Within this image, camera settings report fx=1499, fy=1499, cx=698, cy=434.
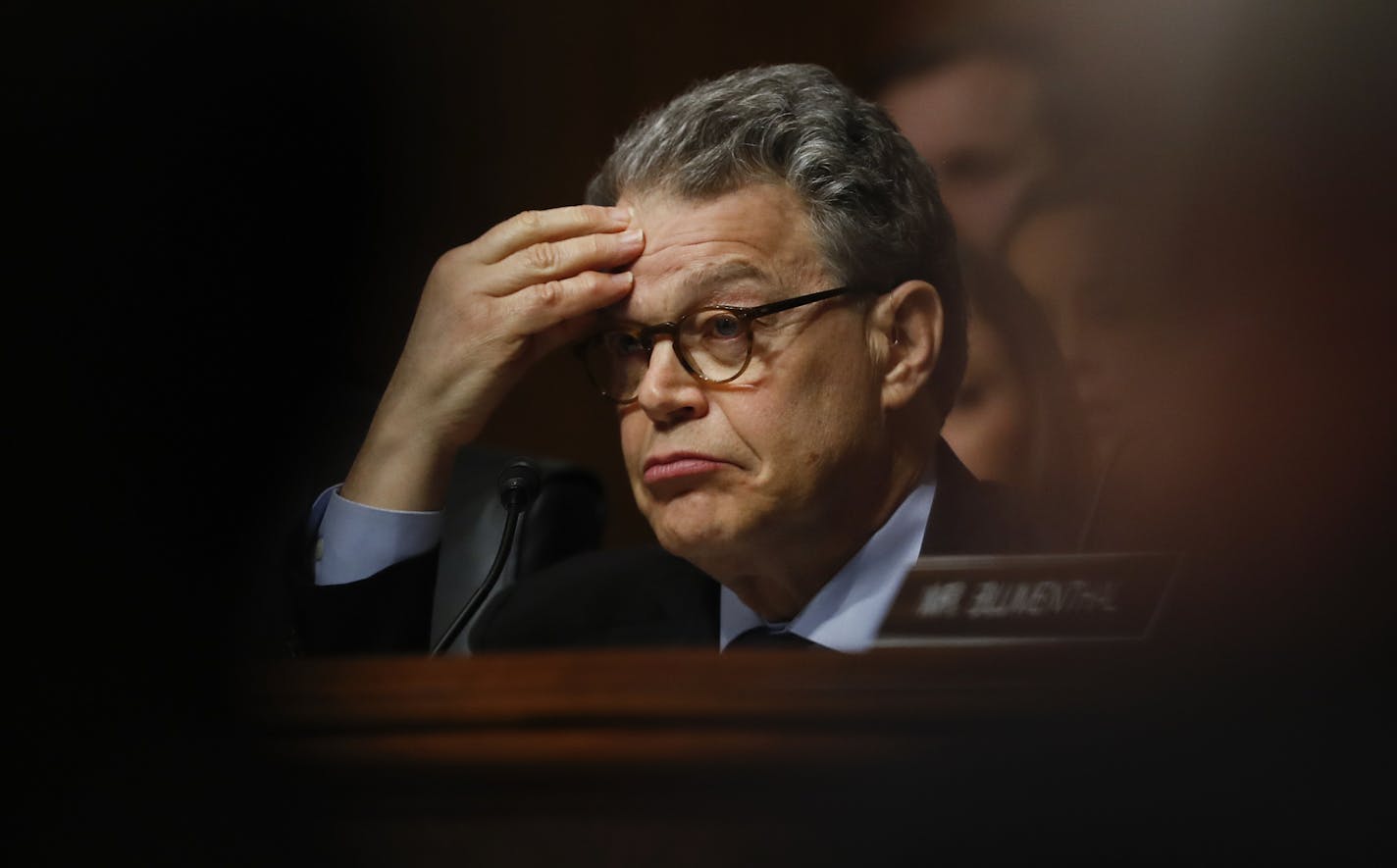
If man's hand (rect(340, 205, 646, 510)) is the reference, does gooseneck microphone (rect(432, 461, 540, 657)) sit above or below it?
below

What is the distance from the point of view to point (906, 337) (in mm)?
1947

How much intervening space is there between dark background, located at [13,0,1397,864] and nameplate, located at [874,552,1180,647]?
0.08 m

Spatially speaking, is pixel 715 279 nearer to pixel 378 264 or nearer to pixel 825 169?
pixel 825 169

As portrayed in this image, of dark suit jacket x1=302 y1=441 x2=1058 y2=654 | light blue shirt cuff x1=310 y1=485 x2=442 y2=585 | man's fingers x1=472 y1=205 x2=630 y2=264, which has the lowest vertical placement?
dark suit jacket x1=302 y1=441 x2=1058 y2=654

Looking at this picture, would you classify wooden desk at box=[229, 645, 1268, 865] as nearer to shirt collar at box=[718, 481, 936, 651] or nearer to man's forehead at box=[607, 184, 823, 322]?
shirt collar at box=[718, 481, 936, 651]

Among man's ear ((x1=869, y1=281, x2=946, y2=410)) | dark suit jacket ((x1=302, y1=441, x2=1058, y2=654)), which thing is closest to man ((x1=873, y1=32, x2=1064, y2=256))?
man's ear ((x1=869, y1=281, x2=946, y2=410))

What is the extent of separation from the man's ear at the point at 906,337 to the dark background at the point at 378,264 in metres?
0.27

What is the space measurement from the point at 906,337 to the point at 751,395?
24 centimetres

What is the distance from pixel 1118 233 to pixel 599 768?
0.95m

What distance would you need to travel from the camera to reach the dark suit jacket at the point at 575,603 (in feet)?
6.44

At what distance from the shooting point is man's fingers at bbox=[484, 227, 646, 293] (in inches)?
75.6

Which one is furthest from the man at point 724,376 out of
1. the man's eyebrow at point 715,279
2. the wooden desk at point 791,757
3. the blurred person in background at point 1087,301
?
the wooden desk at point 791,757

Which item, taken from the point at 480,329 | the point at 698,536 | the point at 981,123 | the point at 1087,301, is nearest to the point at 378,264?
the point at 480,329

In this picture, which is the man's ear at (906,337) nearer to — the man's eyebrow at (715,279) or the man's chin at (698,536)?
the man's eyebrow at (715,279)
